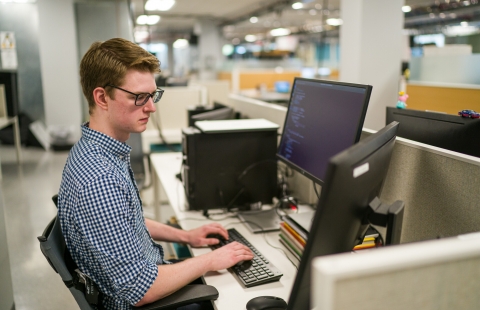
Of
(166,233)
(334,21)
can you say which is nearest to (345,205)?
(166,233)

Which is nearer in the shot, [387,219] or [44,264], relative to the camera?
[387,219]

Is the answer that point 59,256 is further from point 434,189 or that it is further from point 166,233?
point 434,189

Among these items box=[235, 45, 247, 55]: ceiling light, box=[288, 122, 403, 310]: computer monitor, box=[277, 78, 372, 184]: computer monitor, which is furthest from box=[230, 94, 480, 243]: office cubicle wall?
box=[235, 45, 247, 55]: ceiling light

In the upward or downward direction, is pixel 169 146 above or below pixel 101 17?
below

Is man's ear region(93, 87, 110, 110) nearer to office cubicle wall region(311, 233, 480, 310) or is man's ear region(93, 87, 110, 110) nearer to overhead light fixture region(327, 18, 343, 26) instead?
office cubicle wall region(311, 233, 480, 310)

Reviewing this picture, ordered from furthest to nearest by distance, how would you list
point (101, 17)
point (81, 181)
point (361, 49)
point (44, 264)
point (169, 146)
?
point (101, 17) → point (169, 146) → point (361, 49) → point (44, 264) → point (81, 181)

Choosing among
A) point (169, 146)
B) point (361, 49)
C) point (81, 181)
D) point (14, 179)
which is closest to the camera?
point (81, 181)

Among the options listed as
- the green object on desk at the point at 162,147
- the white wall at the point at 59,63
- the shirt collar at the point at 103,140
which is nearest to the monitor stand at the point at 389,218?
the shirt collar at the point at 103,140

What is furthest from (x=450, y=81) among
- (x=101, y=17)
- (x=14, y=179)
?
(x=101, y=17)

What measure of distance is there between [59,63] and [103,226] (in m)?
6.58

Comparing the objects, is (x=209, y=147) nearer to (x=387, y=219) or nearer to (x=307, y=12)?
(x=387, y=219)

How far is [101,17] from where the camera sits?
7.06 metres

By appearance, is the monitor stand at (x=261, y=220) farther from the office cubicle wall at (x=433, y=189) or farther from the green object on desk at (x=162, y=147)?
the green object on desk at (x=162, y=147)

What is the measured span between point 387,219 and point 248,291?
52 centimetres
